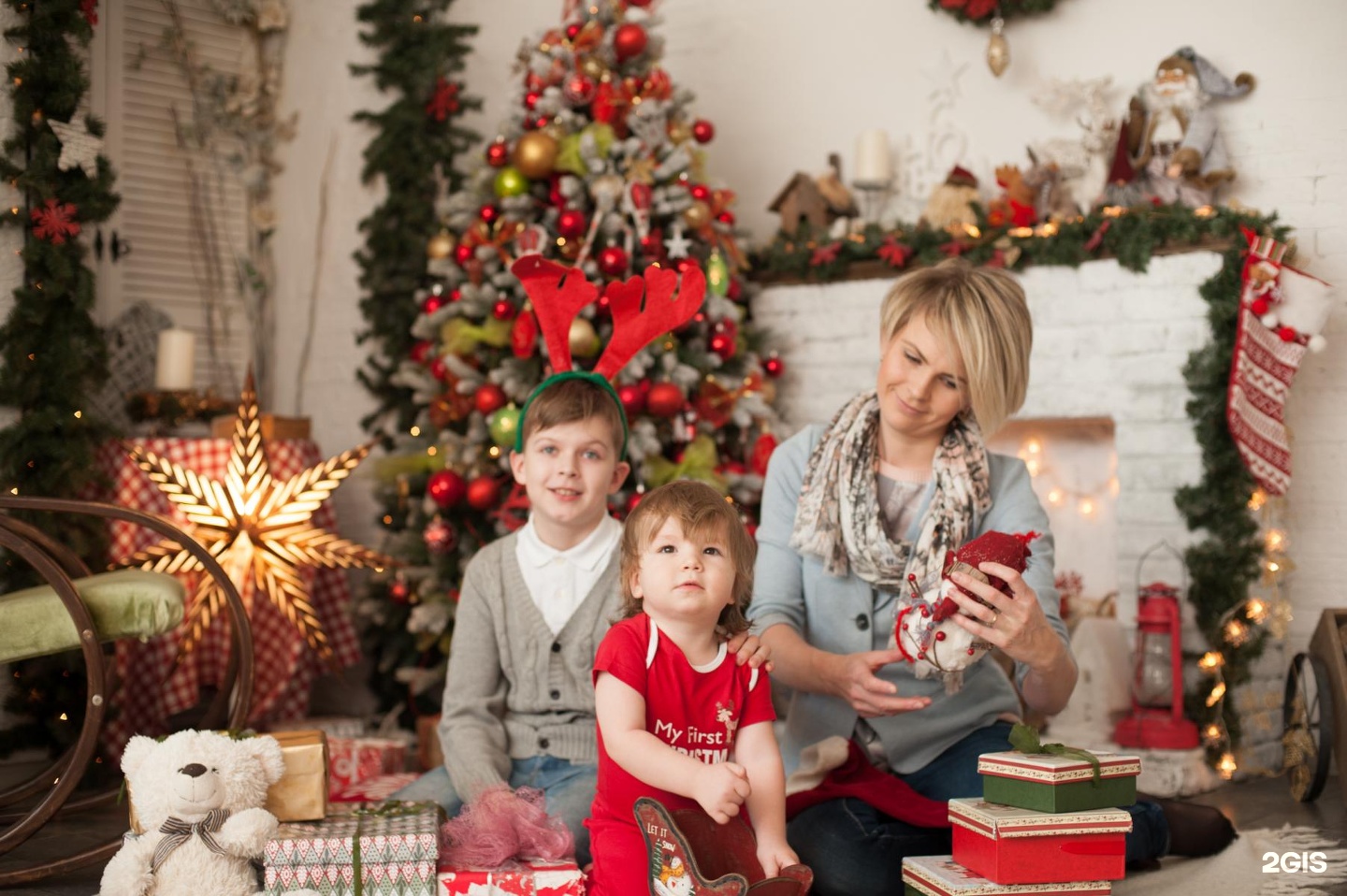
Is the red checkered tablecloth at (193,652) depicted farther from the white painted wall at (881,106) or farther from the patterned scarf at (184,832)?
the patterned scarf at (184,832)

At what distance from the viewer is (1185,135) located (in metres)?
3.82

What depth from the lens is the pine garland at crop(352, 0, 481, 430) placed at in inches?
173

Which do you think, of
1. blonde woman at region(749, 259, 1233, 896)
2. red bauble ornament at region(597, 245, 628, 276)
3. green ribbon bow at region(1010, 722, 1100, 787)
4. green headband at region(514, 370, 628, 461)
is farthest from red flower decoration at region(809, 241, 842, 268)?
green ribbon bow at region(1010, 722, 1100, 787)

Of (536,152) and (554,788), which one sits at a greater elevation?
(536,152)

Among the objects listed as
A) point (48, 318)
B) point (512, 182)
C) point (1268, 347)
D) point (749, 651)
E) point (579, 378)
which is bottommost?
point (749, 651)

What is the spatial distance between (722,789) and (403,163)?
3250 mm

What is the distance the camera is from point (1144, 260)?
12.3ft

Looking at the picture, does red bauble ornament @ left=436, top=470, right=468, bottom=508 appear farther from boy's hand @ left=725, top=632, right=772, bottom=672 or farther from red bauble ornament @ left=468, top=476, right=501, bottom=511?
boy's hand @ left=725, top=632, right=772, bottom=672

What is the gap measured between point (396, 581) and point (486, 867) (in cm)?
201

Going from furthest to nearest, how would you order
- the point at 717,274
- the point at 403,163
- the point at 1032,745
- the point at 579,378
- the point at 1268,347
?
the point at 403,163, the point at 717,274, the point at 1268,347, the point at 579,378, the point at 1032,745

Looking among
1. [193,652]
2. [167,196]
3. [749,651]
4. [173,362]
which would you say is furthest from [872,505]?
[167,196]

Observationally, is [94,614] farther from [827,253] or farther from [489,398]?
[827,253]

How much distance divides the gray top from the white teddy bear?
0.43 metres

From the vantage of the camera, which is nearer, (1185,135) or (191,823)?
(191,823)
